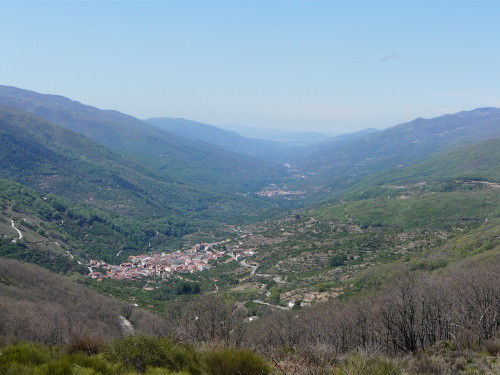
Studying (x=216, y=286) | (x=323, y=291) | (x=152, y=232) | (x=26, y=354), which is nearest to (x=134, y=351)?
(x=26, y=354)

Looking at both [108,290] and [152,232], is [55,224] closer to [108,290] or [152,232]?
[152,232]

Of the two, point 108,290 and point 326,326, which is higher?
point 326,326

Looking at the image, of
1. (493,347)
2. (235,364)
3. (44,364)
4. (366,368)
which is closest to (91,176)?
(493,347)

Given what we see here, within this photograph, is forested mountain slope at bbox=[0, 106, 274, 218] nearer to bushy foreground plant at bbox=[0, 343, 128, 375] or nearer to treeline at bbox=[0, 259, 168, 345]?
treeline at bbox=[0, 259, 168, 345]

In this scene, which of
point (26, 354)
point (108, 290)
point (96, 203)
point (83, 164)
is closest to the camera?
point (26, 354)

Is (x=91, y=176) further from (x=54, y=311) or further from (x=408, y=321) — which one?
(x=408, y=321)

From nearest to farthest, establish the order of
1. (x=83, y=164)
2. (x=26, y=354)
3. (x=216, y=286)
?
(x=26, y=354)
(x=216, y=286)
(x=83, y=164)

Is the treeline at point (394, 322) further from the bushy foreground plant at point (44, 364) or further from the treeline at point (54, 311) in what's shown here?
the bushy foreground plant at point (44, 364)
